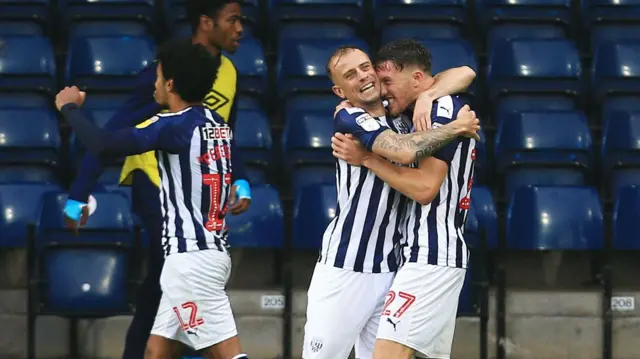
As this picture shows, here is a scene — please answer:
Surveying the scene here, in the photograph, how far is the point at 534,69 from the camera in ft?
28.6

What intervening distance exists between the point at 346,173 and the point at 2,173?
3381mm

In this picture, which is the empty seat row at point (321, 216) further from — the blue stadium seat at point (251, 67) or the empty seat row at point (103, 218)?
the blue stadium seat at point (251, 67)

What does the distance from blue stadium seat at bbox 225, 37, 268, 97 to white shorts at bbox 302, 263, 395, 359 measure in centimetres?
332

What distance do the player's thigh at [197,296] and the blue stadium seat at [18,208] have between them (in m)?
2.42

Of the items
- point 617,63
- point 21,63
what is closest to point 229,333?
point 21,63

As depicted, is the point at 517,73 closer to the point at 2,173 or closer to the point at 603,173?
the point at 603,173

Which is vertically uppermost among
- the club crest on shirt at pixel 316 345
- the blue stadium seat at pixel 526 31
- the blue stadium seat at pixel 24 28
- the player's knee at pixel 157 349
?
the blue stadium seat at pixel 526 31

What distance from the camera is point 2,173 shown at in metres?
7.99

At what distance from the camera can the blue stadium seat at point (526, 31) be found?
30.1 ft

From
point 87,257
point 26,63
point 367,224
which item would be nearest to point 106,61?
point 26,63

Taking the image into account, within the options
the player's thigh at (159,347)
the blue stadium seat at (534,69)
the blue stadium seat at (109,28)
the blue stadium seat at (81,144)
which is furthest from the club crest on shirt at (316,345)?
the blue stadium seat at (109,28)

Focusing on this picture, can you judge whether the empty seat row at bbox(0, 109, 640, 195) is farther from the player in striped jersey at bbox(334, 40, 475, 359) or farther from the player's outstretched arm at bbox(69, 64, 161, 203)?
the player in striped jersey at bbox(334, 40, 475, 359)

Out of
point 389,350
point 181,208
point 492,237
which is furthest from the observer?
point 492,237

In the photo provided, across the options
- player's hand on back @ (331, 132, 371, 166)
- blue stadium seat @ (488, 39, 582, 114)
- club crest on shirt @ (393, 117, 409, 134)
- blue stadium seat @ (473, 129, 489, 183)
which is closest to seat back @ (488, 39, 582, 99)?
blue stadium seat @ (488, 39, 582, 114)
